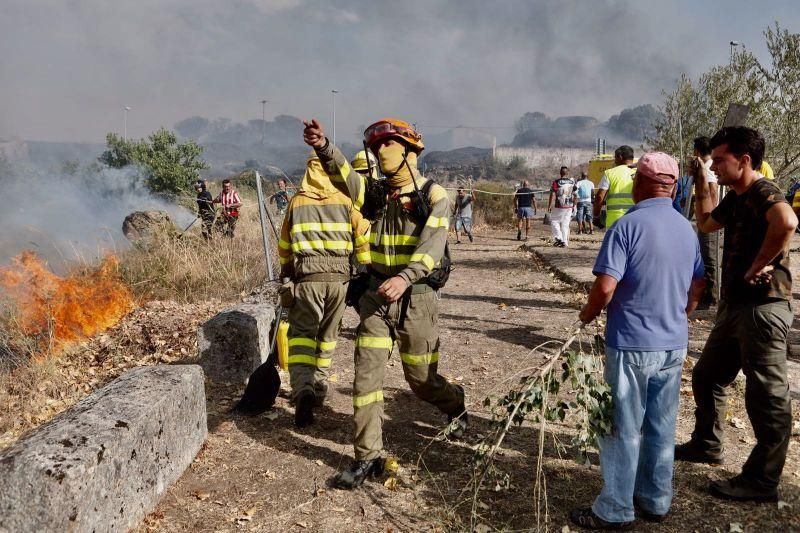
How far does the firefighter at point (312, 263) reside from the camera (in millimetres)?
4430

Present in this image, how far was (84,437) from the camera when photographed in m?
2.79

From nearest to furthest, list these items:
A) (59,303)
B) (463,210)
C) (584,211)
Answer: (59,303) → (463,210) → (584,211)

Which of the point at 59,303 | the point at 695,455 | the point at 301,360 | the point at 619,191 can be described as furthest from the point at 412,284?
the point at 59,303

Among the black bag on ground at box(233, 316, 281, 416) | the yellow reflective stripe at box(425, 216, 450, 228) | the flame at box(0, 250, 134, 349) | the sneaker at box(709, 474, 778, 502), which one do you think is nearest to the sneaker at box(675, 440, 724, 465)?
the sneaker at box(709, 474, 778, 502)

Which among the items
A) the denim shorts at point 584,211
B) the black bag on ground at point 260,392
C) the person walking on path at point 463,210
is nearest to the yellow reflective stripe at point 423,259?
the black bag on ground at point 260,392

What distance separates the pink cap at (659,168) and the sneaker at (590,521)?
1696 millimetres

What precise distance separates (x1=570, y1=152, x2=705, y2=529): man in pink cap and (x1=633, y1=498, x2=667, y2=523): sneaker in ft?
0.67

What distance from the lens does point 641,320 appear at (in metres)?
2.78

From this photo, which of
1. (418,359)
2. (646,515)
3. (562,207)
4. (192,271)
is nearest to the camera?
(646,515)

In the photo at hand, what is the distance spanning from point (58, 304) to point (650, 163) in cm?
688

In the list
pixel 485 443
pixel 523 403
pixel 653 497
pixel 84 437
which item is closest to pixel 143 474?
pixel 84 437

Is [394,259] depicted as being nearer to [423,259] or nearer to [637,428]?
[423,259]

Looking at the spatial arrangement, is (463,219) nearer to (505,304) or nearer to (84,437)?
(505,304)

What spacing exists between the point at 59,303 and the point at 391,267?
5.35 meters
